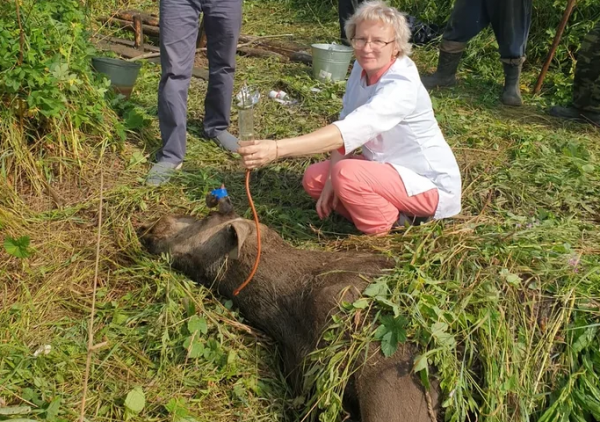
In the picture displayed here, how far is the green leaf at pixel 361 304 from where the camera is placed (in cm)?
306

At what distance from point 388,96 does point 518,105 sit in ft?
12.4

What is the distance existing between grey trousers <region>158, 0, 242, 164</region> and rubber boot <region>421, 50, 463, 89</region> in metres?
2.77

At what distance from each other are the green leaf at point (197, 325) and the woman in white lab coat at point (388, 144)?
1173 millimetres

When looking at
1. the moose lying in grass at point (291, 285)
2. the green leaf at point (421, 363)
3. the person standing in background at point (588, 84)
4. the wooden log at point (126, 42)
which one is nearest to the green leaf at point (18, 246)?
the moose lying in grass at point (291, 285)

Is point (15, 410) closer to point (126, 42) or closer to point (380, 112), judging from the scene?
point (380, 112)

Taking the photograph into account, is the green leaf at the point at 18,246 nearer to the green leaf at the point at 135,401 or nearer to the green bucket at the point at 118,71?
the green leaf at the point at 135,401

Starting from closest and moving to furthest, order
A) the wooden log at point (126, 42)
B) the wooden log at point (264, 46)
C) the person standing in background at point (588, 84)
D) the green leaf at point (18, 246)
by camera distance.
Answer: the green leaf at point (18, 246) → the person standing in background at point (588, 84) → the wooden log at point (126, 42) → the wooden log at point (264, 46)

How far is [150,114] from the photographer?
591 centimetres

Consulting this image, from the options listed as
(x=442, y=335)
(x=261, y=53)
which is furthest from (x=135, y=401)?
(x=261, y=53)

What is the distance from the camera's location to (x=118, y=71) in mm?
5582

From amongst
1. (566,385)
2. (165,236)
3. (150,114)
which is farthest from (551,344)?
(150,114)

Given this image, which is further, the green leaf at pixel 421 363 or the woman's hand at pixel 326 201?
the woman's hand at pixel 326 201

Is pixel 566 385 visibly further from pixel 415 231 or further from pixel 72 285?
pixel 72 285

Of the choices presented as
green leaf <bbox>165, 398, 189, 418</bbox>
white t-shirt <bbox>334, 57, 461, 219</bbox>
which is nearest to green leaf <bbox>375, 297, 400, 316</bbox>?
white t-shirt <bbox>334, 57, 461, 219</bbox>
